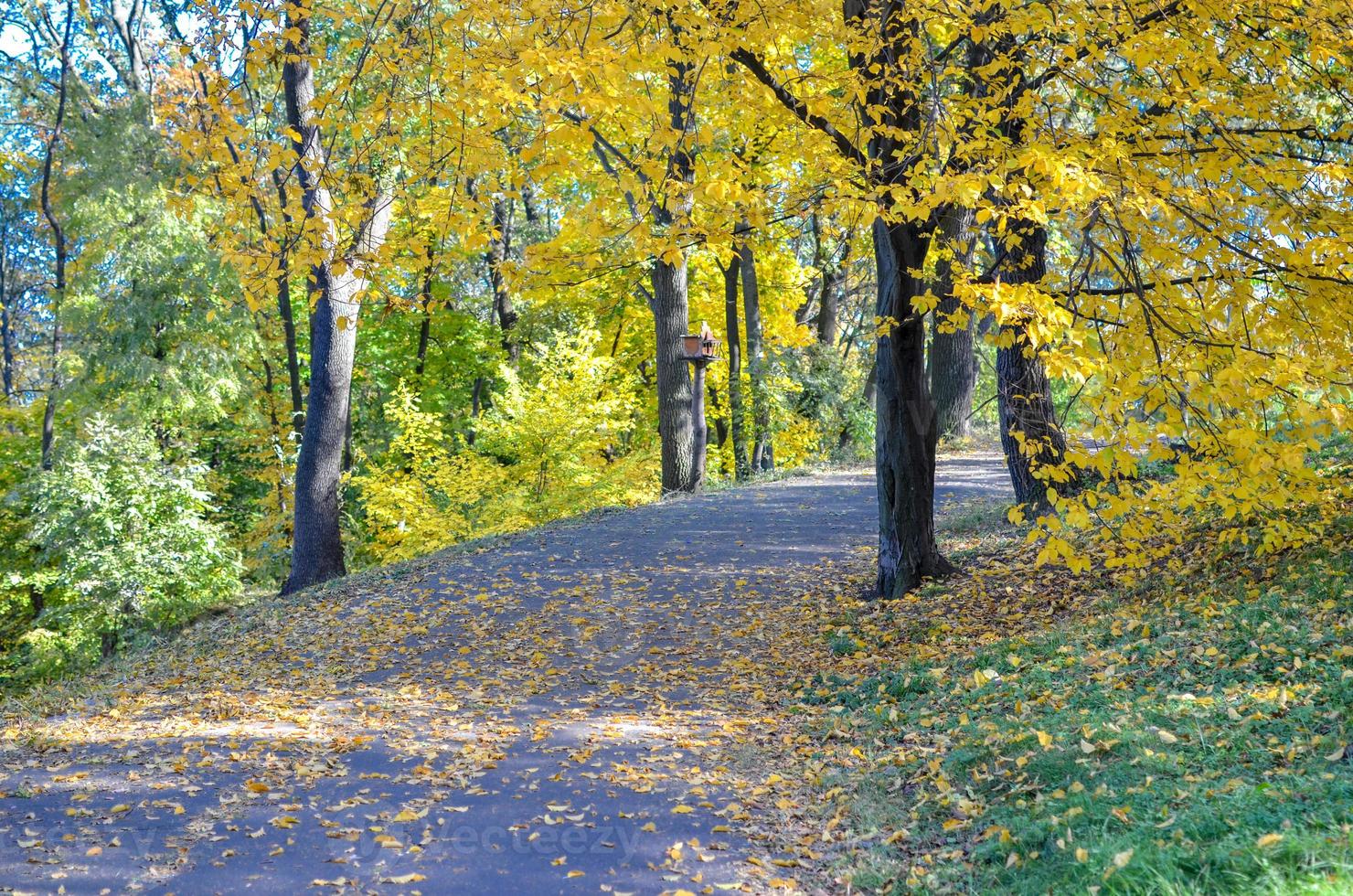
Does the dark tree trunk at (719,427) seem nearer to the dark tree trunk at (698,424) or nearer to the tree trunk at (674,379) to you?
the dark tree trunk at (698,424)

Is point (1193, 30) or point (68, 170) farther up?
point (68, 170)

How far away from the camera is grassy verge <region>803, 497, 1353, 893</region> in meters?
3.41

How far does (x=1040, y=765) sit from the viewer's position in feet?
14.7

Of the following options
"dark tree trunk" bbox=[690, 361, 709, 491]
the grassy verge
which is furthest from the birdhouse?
the grassy verge

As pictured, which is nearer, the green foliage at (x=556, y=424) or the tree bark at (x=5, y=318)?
the green foliage at (x=556, y=424)

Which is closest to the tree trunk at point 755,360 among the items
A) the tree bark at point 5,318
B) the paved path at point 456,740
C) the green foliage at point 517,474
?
the green foliage at point 517,474

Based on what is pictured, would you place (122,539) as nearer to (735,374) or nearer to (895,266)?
(735,374)

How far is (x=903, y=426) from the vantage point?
8.26m

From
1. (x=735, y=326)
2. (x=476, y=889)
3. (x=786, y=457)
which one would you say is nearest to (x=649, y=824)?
(x=476, y=889)

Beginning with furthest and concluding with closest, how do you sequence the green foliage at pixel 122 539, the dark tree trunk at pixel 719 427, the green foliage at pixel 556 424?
1. the dark tree trunk at pixel 719 427
2. the green foliage at pixel 556 424
3. the green foliage at pixel 122 539

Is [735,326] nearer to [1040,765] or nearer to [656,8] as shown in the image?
[656,8]

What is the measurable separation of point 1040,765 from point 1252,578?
123 inches

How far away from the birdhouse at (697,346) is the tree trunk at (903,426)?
7539 millimetres

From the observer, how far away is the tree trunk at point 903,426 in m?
8.01
